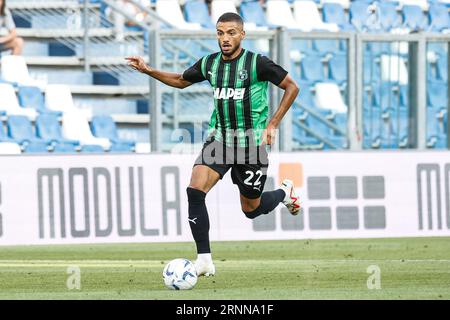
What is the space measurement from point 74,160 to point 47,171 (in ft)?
1.24

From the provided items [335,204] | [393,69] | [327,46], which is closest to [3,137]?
[327,46]

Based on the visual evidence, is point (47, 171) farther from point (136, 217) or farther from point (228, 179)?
point (228, 179)

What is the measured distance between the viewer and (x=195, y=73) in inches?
467

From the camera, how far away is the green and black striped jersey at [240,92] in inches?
452

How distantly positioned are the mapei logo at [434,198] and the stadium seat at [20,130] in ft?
20.9

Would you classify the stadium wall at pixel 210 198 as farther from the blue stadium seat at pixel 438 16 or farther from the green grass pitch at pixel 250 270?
the blue stadium seat at pixel 438 16

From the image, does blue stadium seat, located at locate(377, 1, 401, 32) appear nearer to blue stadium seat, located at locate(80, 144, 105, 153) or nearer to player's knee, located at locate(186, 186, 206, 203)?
blue stadium seat, located at locate(80, 144, 105, 153)

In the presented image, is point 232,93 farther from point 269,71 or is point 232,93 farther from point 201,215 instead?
point 201,215

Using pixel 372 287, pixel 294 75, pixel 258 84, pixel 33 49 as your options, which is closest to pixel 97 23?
pixel 33 49

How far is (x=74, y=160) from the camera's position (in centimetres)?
1695

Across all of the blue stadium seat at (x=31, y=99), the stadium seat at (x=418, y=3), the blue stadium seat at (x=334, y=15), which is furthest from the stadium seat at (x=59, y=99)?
the stadium seat at (x=418, y=3)

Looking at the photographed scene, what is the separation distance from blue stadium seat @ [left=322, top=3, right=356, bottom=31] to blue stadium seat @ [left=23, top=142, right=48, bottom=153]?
23.3ft

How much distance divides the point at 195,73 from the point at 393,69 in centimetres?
778

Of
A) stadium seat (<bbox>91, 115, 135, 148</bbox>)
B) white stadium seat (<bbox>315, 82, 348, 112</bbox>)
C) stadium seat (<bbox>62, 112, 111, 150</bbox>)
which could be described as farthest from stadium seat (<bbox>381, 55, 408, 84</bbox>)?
stadium seat (<bbox>62, 112, 111, 150</bbox>)
